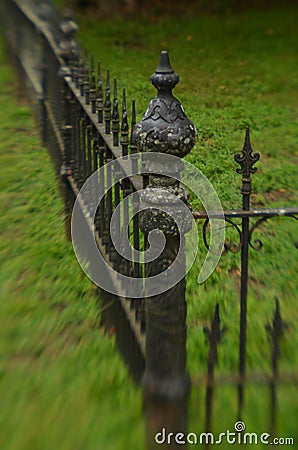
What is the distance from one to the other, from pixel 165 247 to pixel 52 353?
1734 millimetres

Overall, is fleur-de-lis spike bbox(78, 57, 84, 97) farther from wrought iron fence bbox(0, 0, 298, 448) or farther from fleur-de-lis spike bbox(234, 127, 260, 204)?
fleur-de-lis spike bbox(234, 127, 260, 204)

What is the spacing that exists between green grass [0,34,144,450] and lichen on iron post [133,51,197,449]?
1.83 feet

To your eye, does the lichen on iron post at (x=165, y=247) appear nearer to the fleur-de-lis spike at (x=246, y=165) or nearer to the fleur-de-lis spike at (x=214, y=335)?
the fleur-de-lis spike at (x=214, y=335)

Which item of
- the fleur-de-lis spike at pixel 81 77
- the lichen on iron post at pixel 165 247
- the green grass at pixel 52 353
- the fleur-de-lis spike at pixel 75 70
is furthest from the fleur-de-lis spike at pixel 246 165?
the fleur-de-lis spike at pixel 75 70

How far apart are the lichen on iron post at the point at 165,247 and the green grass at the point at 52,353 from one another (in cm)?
56

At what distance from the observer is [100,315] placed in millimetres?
4602

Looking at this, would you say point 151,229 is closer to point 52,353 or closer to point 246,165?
point 246,165

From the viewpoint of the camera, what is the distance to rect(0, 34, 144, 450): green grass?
11.7 feet

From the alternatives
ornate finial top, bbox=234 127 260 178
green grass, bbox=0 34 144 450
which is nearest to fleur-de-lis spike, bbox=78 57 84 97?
green grass, bbox=0 34 144 450

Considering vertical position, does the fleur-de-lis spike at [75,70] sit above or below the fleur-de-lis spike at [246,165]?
above

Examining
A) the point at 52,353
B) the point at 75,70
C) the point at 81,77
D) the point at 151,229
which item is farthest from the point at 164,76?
the point at 75,70

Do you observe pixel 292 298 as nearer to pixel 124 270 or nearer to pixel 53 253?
pixel 124 270

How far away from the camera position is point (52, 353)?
14.1 ft

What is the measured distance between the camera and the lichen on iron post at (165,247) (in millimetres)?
2781
